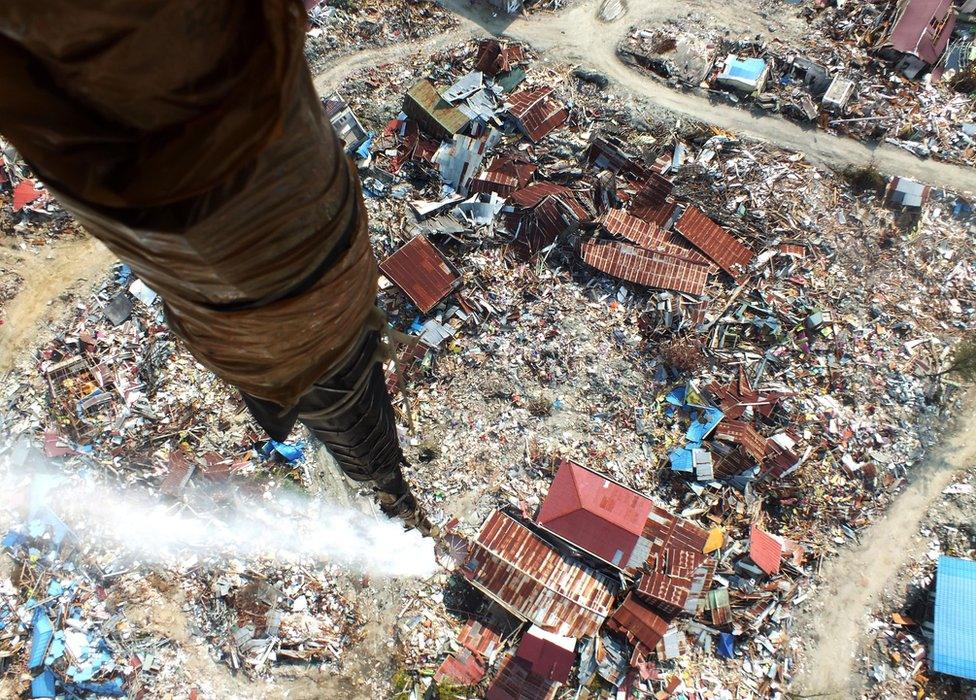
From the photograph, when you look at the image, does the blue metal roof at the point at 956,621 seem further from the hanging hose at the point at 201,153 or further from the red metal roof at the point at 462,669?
the hanging hose at the point at 201,153

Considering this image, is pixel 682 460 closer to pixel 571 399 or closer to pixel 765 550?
pixel 765 550

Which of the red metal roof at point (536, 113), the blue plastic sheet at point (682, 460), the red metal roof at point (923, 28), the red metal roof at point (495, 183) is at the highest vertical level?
the red metal roof at point (923, 28)

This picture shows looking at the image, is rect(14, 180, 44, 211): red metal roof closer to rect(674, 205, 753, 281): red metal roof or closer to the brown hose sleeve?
rect(674, 205, 753, 281): red metal roof

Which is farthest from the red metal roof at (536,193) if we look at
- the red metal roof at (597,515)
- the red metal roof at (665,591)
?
the red metal roof at (665,591)

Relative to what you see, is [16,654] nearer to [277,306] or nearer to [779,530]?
[277,306]

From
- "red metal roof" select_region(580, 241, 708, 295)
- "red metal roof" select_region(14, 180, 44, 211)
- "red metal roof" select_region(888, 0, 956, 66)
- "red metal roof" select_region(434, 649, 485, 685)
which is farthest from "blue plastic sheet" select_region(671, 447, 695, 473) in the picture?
"red metal roof" select_region(14, 180, 44, 211)

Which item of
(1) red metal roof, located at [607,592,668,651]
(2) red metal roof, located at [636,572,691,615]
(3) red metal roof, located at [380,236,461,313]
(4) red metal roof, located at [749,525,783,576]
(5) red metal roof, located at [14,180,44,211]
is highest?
(3) red metal roof, located at [380,236,461,313]

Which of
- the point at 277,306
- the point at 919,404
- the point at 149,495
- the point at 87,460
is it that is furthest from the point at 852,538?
the point at 87,460
